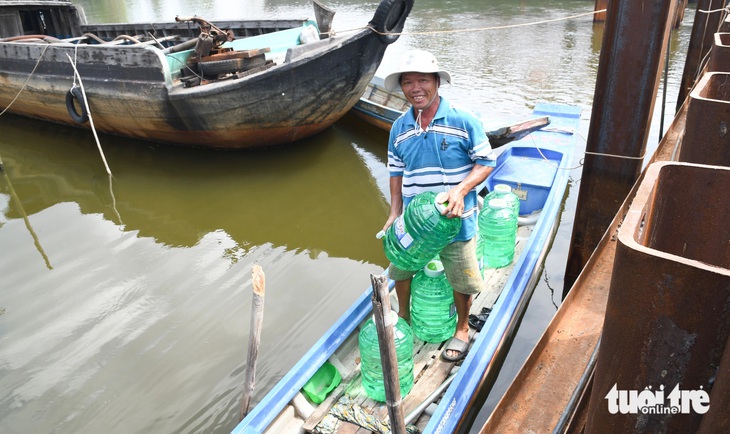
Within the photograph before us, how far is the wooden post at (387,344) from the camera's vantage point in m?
2.15

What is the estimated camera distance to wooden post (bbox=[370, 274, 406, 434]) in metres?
2.15

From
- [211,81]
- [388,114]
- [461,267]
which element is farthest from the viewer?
[388,114]

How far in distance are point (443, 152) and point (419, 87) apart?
0.41 meters

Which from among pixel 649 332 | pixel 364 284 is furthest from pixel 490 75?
pixel 649 332

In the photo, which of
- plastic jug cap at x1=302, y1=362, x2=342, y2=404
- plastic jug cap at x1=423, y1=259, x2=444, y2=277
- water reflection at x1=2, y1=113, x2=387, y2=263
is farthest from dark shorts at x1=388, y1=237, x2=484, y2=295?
water reflection at x1=2, y1=113, x2=387, y2=263

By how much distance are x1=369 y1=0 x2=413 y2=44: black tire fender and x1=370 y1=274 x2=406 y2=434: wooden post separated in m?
5.52

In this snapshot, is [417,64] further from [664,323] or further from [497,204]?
[497,204]

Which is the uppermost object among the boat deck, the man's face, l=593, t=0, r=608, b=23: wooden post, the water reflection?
the man's face

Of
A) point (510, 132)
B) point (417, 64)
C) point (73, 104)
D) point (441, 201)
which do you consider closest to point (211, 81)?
point (73, 104)

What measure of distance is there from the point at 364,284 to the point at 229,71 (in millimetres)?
Result: 4433

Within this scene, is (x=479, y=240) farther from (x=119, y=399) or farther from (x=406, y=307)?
(x=119, y=399)

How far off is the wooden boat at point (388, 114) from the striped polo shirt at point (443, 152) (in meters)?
2.97

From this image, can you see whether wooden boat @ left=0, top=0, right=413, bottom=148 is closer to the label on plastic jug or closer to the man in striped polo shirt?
the man in striped polo shirt

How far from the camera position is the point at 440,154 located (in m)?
3.00
